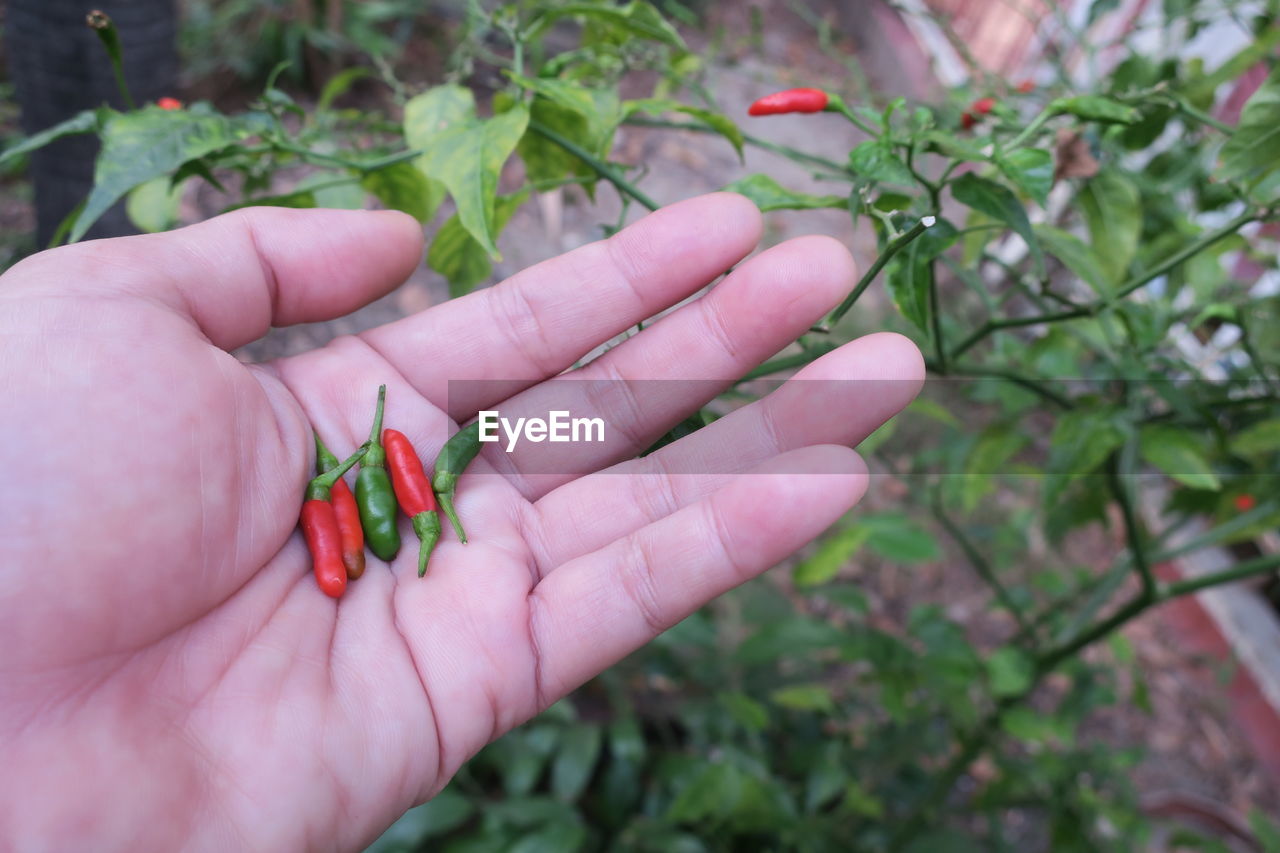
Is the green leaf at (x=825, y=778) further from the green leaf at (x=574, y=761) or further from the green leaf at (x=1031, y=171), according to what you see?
the green leaf at (x=1031, y=171)

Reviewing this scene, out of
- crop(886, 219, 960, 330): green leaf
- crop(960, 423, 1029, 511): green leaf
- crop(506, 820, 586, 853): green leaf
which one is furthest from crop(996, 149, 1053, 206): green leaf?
crop(506, 820, 586, 853): green leaf

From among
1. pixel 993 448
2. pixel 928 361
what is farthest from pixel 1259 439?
pixel 928 361

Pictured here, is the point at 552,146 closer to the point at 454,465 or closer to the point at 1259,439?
the point at 454,465

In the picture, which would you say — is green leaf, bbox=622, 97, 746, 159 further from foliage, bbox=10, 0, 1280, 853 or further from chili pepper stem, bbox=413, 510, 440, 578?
chili pepper stem, bbox=413, 510, 440, 578

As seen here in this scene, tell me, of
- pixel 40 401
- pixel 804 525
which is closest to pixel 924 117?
pixel 804 525

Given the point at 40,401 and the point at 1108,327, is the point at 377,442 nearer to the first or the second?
the point at 40,401

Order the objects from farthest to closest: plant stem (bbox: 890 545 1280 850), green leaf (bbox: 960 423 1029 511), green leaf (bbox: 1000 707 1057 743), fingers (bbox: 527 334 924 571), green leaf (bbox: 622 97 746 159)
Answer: green leaf (bbox: 1000 707 1057 743) → green leaf (bbox: 960 423 1029 511) → plant stem (bbox: 890 545 1280 850) → fingers (bbox: 527 334 924 571) → green leaf (bbox: 622 97 746 159)

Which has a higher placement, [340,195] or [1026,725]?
[340,195]
